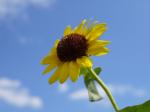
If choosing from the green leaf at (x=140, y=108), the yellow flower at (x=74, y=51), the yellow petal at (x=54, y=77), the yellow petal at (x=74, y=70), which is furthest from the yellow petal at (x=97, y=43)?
the green leaf at (x=140, y=108)

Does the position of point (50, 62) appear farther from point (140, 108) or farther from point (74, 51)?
point (140, 108)

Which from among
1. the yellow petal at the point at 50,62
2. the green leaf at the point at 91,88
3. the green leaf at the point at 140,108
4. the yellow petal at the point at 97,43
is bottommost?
the green leaf at the point at 140,108

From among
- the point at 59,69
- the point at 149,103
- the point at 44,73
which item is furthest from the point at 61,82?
the point at 149,103

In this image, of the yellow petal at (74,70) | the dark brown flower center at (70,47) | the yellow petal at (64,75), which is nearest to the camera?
the yellow petal at (74,70)

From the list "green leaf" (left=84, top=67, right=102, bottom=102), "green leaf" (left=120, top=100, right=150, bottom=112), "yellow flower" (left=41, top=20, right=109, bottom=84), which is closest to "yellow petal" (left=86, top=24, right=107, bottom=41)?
"yellow flower" (left=41, top=20, right=109, bottom=84)

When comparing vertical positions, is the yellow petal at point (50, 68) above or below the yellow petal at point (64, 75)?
above

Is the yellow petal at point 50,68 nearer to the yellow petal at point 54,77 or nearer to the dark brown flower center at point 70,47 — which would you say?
the dark brown flower center at point 70,47

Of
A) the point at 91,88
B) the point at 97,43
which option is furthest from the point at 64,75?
the point at 97,43
